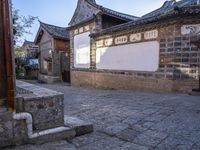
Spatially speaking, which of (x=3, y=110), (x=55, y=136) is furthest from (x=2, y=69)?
(x=55, y=136)

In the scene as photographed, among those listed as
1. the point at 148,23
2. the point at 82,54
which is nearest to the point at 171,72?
the point at 148,23

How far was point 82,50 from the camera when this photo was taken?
1356cm

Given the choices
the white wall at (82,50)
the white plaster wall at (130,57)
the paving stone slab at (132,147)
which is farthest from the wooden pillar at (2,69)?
the white wall at (82,50)

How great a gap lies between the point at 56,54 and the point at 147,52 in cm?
1199

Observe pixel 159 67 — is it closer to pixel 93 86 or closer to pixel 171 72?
pixel 171 72

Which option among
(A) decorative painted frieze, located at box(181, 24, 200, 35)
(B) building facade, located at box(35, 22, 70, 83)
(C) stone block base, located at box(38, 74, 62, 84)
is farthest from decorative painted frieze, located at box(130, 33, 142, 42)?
(C) stone block base, located at box(38, 74, 62, 84)

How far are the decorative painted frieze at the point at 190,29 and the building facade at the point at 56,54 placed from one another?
12883mm

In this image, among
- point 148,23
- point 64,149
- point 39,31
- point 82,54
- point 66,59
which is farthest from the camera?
point 39,31

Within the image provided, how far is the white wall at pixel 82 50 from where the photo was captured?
1296 centimetres

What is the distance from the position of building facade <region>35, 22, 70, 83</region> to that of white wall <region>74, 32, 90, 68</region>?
462 cm

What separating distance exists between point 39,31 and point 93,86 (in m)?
12.2

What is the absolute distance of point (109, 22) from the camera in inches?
498

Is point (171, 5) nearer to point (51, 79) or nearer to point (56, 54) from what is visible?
point (56, 54)

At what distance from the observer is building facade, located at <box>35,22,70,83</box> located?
18.8 meters
